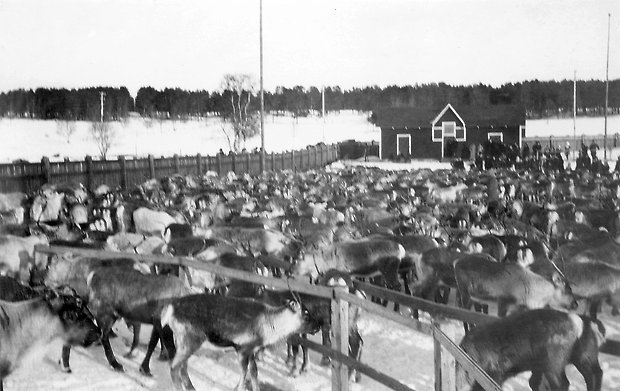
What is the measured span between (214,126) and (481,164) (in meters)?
15.2

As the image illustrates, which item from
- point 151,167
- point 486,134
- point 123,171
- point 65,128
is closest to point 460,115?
point 486,134

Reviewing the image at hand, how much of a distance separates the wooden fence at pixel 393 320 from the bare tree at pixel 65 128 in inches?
629

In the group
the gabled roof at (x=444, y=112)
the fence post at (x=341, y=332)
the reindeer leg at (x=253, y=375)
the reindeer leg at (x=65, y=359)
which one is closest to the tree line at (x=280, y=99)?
the gabled roof at (x=444, y=112)

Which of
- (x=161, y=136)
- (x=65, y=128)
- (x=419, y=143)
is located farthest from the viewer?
(x=419, y=143)

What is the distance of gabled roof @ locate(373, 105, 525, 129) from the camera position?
41.5 metres

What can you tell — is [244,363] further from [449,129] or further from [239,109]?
[449,129]

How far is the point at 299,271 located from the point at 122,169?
16.0 metres

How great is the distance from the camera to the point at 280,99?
31188 mm

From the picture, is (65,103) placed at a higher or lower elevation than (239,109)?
lower

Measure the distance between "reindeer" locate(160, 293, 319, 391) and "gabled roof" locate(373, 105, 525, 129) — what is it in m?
37.2

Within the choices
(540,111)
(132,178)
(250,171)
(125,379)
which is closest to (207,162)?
(250,171)

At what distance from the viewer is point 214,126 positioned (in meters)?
36.2

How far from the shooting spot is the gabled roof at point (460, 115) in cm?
4147

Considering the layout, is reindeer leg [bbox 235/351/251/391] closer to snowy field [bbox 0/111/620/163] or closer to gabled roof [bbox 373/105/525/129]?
snowy field [bbox 0/111/620/163]
